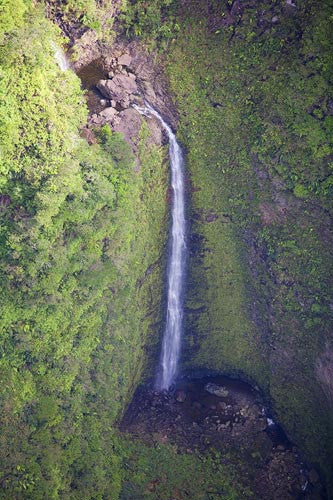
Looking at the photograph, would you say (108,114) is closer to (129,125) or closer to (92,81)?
(129,125)

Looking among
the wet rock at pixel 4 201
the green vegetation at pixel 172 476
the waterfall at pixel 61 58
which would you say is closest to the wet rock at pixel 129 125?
the waterfall at pixel 61 58

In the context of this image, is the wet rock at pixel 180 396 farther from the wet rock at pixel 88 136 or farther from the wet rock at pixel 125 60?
the wet rock at pixel 125 60

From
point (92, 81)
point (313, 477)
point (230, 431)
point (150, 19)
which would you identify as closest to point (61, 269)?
point (92, 81)

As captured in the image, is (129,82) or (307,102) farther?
(129,82)

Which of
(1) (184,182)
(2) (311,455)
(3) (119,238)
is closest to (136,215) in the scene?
(3) (119,238)

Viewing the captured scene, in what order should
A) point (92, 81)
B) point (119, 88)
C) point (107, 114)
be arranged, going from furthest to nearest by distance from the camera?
point (119, 88)
point (92, 81)
point (107, 114)

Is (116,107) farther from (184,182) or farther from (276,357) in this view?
(276,357)
